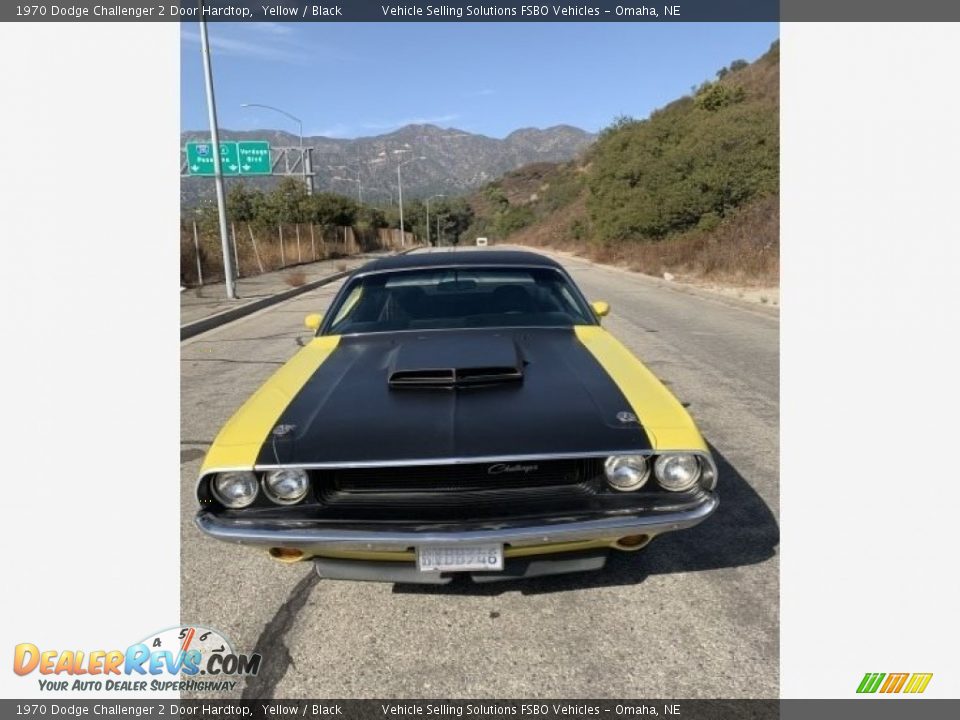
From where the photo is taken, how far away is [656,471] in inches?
89.1

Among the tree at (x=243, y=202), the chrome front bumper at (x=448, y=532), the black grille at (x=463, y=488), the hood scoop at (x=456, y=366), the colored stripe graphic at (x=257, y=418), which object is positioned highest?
the tree at (x=243, y=202)

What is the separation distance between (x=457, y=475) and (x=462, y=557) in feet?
0.94

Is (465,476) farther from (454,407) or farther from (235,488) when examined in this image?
(235,488)

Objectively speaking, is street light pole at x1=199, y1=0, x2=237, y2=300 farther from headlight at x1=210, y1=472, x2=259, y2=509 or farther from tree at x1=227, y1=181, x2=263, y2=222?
tree at x1=227, y1=181, x2=263, y2=222

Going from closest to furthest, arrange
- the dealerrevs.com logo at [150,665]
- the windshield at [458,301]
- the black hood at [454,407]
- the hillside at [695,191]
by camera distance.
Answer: the black hood at [454,407]
the dealerrevs.com logo at [150,665]
the windshield at [458,301]
the hillside at [695,191]

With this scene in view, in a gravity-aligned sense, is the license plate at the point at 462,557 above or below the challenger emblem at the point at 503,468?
below

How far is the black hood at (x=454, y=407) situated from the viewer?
85.8 inches

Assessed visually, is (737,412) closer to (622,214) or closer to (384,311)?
(384,311)

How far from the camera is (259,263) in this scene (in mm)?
24141

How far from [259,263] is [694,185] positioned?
56.5ft

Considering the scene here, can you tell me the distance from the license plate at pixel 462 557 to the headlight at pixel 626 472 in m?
0.49
